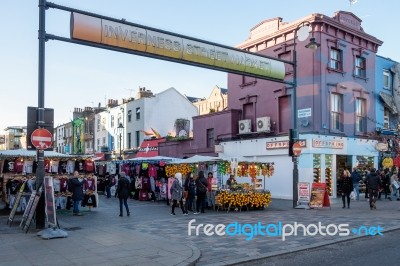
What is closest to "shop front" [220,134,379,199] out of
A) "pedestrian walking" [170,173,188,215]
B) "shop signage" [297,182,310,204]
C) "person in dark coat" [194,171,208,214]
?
"shop signage" [297,182,310,204]

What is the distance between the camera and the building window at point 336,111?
25016 mm

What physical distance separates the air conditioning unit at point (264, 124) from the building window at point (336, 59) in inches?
195

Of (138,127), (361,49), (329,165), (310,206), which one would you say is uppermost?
(361,49)

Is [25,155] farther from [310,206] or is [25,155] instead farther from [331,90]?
[331,90]

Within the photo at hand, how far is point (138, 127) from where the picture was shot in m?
43.9

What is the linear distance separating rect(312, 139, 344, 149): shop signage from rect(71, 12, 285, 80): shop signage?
7.61 meters

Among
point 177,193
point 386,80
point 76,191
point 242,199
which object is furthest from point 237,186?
point 386,80

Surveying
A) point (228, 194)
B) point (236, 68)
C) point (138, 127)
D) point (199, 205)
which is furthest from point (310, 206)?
point (138, 127)

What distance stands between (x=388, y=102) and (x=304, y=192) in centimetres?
1296

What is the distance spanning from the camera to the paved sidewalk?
8.21 metres

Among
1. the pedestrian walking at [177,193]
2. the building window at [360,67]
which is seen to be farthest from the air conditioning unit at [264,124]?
the pedestrian walking at [177,193]

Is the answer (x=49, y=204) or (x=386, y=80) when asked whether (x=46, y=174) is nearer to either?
(x=49, y=204)

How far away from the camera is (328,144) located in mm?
24188

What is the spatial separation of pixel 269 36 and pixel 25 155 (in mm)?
16320
